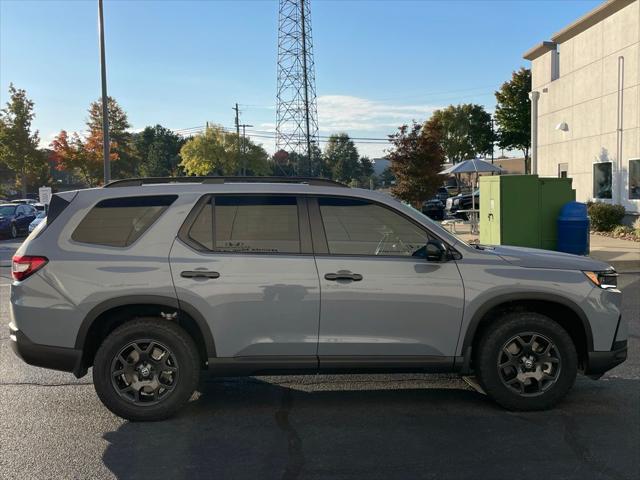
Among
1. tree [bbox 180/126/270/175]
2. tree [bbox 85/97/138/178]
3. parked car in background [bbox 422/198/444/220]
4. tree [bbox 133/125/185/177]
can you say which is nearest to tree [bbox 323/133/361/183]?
tree [bbox 133/125/185/177]

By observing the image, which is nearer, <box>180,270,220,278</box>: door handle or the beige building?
<box>180,270,220,278</box>: door handle

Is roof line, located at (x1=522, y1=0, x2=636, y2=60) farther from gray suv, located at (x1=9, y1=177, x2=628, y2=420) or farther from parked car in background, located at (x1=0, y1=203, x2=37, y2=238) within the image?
parked car in background, located at (x1=0, y1=203, x2=37, y2=238)

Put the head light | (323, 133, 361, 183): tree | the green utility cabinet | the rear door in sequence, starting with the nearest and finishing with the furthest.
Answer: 1. the rear door
2. the head light
3. the green utility cabinet
4. (323, 133, 361, 183): tree

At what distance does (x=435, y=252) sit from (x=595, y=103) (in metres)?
19.8

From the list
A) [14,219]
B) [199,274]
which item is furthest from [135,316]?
[14,219]

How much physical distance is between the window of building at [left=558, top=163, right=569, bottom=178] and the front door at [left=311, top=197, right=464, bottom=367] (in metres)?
21.7

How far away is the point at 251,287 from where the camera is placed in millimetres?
4277

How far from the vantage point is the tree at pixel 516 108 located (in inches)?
1534

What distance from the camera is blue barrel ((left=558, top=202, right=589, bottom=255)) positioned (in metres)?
12.3

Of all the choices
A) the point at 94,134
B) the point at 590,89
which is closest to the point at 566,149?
the point at 590,89

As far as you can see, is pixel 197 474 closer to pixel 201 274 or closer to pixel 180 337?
pixel 180 337

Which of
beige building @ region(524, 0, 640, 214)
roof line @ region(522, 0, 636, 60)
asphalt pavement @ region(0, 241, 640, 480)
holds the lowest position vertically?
asphalt pavement @ region(0, 241, 640, 480)

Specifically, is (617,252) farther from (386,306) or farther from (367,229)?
(386,306)

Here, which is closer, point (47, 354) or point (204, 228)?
point (47, 354)
